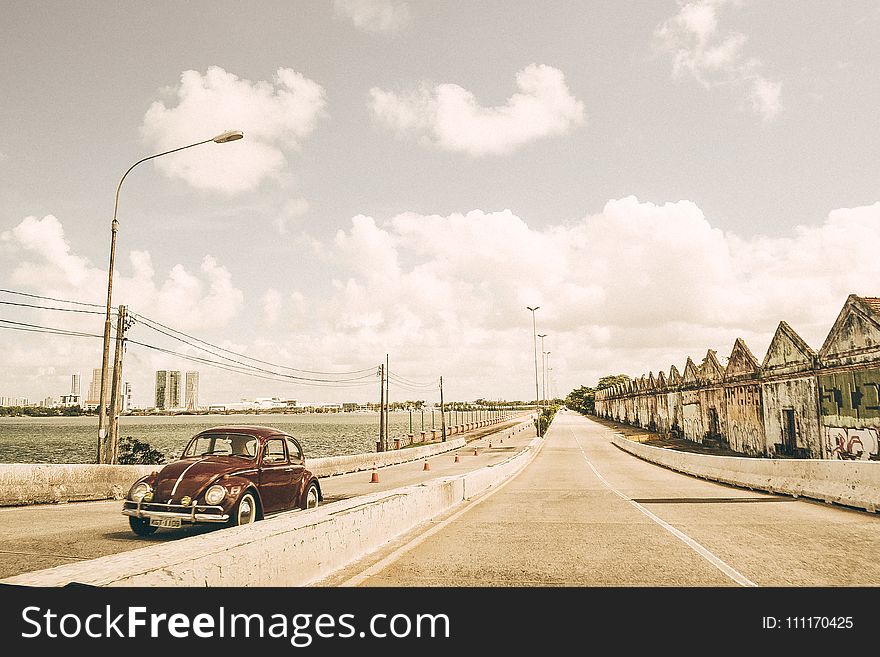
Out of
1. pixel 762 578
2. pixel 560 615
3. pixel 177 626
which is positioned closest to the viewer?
→ pixel 177 626

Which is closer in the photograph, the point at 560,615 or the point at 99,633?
the point at 99,633

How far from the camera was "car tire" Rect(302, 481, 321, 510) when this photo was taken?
12297mm

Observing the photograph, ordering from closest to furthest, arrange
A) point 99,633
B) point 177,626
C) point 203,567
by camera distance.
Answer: point 99,633
point 177,626
point 203,567

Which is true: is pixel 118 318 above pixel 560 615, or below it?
above

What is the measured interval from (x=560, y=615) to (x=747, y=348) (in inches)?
1245

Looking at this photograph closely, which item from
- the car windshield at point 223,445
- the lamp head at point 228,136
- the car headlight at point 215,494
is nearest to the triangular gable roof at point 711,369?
the lamp head at point 228,136

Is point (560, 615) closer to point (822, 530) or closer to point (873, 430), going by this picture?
point (822, 530)

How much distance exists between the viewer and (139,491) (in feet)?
32.7

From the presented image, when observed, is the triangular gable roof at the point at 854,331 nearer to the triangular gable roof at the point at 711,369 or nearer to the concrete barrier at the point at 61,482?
the triangular gable roof at the point at 711,369

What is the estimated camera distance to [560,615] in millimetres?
5406

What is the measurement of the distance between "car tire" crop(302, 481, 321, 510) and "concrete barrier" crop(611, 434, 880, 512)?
11.2m

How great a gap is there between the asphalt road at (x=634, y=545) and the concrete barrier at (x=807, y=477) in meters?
0.42

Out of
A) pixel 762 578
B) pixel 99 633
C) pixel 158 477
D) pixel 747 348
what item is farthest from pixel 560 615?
pixel 747 348

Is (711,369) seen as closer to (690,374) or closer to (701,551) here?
(690,374)
